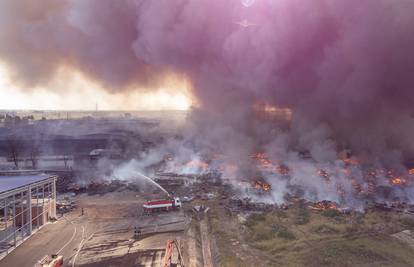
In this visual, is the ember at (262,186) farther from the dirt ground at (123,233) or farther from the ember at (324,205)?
the dirt ground at (123,233)

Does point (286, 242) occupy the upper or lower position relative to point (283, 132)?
lower

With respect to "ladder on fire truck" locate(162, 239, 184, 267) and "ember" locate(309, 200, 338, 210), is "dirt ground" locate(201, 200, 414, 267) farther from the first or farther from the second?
"ladder on fire truck" locate(162, 239, 184, 267)

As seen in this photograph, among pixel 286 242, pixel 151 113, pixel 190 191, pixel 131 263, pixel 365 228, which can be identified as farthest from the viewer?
pixel 151 113

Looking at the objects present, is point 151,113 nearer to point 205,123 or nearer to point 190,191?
point 205,123

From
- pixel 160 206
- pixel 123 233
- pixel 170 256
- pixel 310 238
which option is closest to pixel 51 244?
pixel 123 233

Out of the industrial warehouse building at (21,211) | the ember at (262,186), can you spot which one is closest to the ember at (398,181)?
the ember at (262,186)

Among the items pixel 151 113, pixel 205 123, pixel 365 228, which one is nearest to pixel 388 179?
pixel 365 228

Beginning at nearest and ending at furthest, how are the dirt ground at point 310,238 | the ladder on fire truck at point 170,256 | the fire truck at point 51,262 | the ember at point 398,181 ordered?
1. the fire truck at point 51,262
2. the ladder on fire truck at point 170,256
3. the dirt ground at point 310,238
4. the ember at point 398,181
